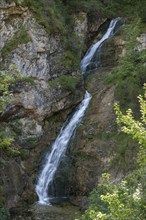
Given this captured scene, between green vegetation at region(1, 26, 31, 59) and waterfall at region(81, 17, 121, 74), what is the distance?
18.5ft

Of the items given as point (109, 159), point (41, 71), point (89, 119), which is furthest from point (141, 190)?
point (41, 71)

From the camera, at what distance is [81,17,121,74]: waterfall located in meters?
27.0

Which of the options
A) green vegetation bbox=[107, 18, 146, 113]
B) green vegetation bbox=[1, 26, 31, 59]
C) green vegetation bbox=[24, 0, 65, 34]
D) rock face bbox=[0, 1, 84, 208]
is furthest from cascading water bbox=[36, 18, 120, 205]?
green vegetation bbox=[1, 26, 31, 59]

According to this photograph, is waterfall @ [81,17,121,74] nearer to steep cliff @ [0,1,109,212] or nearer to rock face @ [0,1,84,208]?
steep cliff @ [0,1,109,212]

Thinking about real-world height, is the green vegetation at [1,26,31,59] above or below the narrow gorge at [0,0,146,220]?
above

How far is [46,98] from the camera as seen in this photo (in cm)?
2216

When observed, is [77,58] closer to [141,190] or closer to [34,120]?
[34,120]

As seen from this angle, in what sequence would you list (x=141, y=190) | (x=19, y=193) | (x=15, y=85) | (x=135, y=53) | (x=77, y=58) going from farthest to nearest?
1. (x=77, y=58)
2. (x=135, y=53)
3. (x=15, y=85)
4. (x=19, y=193)
5. (x=141, y=190)

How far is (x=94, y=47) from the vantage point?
92.5ft

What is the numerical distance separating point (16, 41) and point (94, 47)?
7773 millimetres

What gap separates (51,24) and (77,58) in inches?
114

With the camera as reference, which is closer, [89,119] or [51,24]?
[89,119]

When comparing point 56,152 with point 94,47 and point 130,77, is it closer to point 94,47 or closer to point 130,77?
point 130,77

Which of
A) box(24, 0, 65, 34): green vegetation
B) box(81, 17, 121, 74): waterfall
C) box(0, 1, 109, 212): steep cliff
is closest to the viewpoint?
box(0, 1, 109, 212): steep cliff
